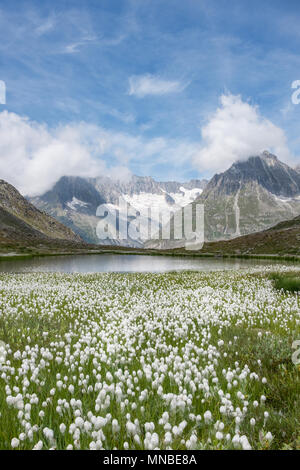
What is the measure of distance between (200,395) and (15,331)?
285 inches

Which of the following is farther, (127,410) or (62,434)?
(127,410)

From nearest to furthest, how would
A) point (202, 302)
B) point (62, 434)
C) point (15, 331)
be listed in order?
point (62, 434) < point (15, 331) < point (202, 302)

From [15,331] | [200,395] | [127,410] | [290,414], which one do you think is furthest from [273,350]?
[15,331]

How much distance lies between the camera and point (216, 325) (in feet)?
34.2
